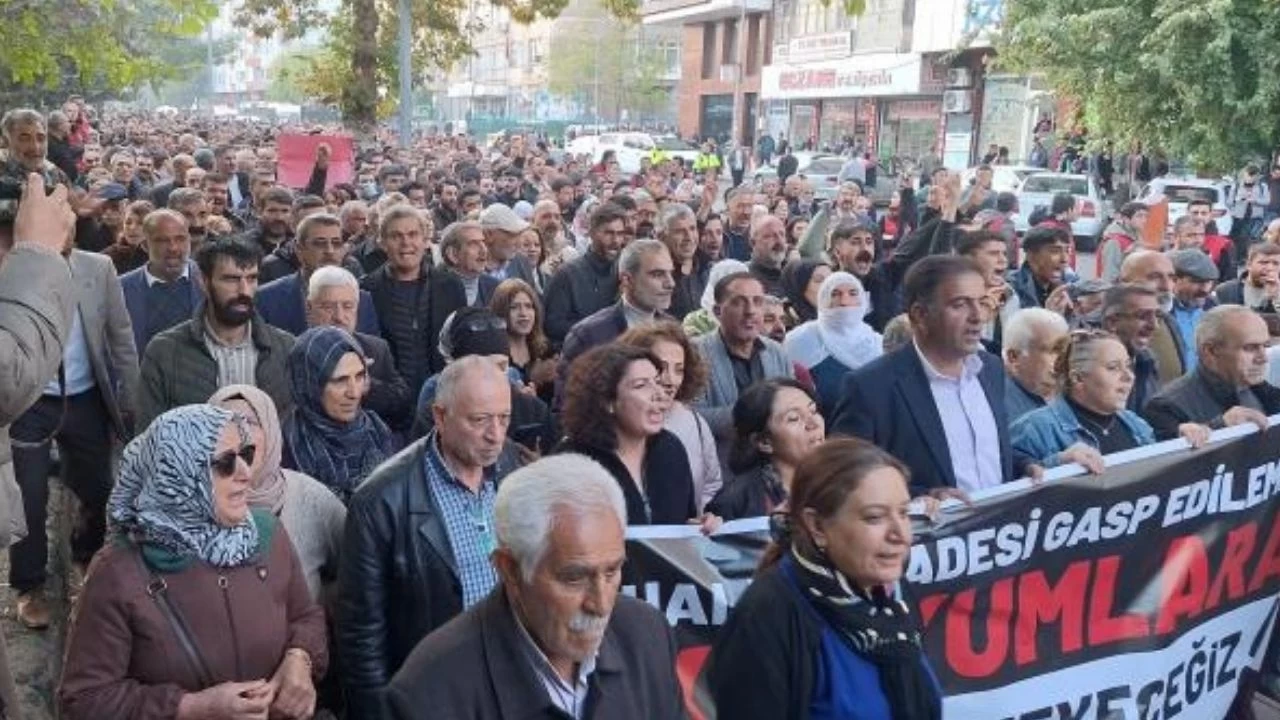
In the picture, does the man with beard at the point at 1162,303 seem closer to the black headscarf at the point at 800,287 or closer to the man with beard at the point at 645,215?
the black headscarf at the point at 800,287

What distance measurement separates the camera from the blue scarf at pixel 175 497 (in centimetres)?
311

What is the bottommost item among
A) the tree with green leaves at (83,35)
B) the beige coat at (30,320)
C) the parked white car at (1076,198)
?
the parked white car at (1076,198)

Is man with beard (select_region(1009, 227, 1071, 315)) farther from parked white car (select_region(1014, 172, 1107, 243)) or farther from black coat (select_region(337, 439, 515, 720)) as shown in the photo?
parked white car (select_region(1014, 172, 1107, 243))

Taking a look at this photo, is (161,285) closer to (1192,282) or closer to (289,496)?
(289,496)

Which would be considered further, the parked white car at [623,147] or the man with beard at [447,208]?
the parked white car at [623,147]

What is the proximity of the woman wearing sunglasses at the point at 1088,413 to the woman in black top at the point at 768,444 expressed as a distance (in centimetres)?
100

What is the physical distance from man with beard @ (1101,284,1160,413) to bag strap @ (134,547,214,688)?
171 inches

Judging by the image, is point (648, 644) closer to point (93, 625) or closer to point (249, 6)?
point (93, 625)

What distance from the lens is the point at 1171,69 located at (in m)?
18.5

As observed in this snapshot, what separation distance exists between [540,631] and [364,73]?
62.9 ft

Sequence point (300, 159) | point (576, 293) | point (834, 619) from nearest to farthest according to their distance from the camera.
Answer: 1. point (834, 619)
2. point (576, 293)
3. point (300, 159)

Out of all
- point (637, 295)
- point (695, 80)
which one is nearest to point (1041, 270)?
point (637, 295)

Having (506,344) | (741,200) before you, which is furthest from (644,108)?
(506,344)

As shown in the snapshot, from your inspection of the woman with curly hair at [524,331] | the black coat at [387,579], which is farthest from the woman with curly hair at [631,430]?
the woman with curly hair at [524,331]
